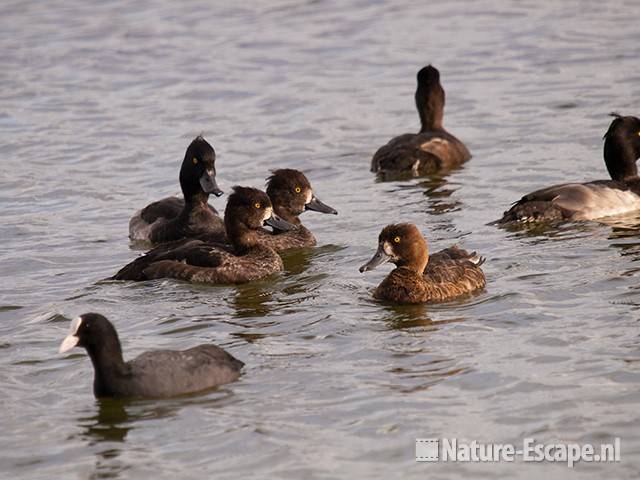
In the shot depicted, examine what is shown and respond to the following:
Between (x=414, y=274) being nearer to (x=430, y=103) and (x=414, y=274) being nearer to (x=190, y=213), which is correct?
(x=190, y=213)

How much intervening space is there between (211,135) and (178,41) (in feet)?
22.4

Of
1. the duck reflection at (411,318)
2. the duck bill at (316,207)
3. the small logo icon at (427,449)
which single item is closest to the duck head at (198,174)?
the duck bill at (316,207)

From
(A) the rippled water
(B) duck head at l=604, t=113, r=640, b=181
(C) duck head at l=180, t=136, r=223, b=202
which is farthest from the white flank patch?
(C) duck head at l=180, t=136, r=223, b=202

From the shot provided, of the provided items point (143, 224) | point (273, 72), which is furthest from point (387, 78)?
point (143, 224)

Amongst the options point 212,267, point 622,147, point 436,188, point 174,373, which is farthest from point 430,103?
point 174,373

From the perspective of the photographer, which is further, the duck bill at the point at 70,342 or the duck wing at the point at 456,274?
the duck wing at the point at 456,274

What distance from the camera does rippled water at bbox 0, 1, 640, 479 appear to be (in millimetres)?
9055

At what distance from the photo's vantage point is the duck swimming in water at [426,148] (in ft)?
57.3

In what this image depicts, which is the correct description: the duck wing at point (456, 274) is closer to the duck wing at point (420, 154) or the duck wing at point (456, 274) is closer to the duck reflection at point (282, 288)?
the duck reflection at point (282, 288)

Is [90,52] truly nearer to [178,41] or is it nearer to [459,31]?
[178,41]

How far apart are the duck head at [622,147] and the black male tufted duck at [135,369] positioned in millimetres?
7241

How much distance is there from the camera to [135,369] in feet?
32.1

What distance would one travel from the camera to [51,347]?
440 inches

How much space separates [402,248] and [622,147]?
462 centimetres
